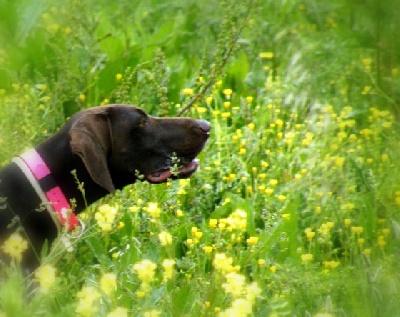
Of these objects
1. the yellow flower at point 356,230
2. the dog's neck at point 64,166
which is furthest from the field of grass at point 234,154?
the dog's neck at point 64,166

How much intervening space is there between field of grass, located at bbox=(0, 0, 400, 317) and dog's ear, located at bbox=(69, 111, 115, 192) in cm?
16

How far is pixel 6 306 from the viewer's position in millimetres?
1821

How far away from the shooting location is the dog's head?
14.4 ft

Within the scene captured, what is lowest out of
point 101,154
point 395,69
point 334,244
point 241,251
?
point 334,244

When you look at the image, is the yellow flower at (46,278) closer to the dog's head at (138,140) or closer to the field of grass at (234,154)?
the field of grass at (234,154)

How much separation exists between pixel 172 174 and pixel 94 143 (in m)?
0.37

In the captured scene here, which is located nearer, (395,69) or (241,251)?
(395,69)

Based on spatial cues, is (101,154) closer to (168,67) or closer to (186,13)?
(168,67)

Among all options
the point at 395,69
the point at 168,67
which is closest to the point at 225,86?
the point at 168,67

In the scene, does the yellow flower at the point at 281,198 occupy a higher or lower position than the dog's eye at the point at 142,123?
lower

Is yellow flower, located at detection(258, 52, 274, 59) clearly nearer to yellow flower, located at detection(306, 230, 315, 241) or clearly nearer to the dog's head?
the dog's head

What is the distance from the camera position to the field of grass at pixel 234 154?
9.07 ft

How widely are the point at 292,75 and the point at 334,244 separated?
1413mm

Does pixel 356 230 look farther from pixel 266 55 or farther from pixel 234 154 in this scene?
pixel 266 55
